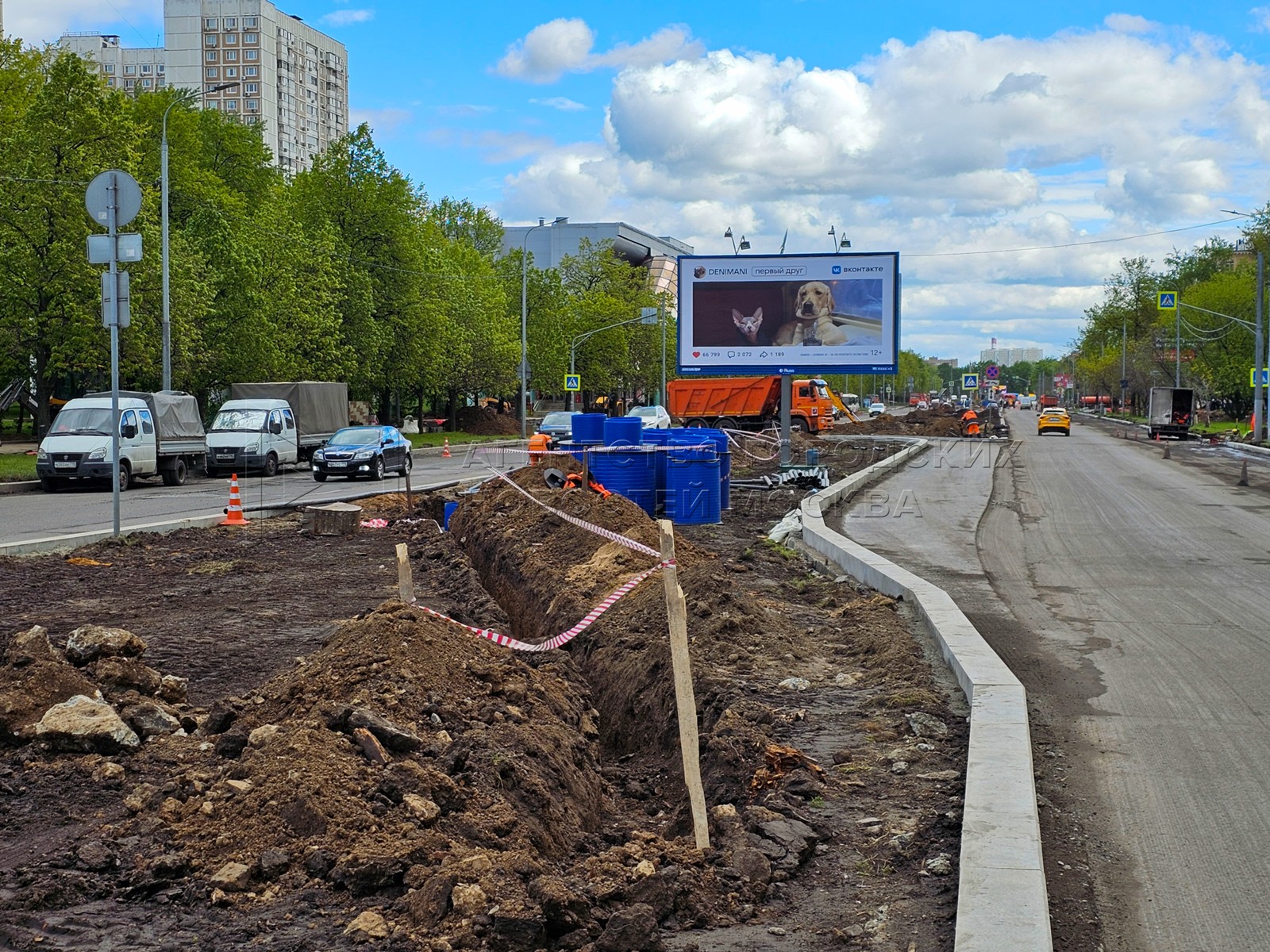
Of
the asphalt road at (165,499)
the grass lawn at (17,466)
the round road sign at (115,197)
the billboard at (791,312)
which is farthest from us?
the billboard at (791,312)

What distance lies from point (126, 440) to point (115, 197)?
48.0 ft

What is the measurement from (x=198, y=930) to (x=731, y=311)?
84.7ft

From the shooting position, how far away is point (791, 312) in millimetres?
28766

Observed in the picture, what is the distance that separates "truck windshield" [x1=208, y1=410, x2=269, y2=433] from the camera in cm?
3356

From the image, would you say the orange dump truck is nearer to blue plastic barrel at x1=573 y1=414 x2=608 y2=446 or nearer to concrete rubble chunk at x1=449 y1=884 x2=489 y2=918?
blue plastic barrel at x1=573 y1=414 x2=608 y2=446

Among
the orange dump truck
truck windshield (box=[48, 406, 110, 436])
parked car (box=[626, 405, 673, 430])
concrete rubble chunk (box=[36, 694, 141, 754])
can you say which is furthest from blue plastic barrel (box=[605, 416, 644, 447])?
the orange dump truck

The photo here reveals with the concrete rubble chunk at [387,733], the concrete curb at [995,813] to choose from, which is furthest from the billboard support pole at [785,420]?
the concrete rubble chunk at [387,733]

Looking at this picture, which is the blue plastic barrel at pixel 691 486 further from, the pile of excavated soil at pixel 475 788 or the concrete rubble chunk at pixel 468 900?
the concrete rubble chunk at pixel 468 900

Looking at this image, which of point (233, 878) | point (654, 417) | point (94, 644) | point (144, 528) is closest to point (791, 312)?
point (144, 528)

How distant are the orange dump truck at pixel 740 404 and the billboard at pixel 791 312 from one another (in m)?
27.9

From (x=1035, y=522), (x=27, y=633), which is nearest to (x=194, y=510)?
(x=1035, y=522)

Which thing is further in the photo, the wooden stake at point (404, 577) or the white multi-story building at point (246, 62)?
the white multi-story building at point (246, 62)

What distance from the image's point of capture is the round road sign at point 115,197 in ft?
47.1

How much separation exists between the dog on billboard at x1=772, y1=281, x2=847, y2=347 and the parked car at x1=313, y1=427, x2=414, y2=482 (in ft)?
32.7
